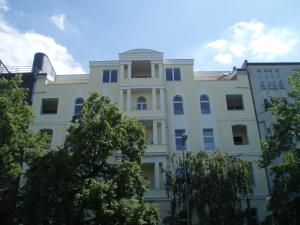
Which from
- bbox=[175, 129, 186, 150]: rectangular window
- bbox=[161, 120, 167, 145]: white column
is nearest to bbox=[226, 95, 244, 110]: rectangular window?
bbox=[175, 129, 186, 150]: rectangular window

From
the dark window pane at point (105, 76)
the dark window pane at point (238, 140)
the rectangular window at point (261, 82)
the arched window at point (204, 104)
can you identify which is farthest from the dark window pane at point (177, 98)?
the rectangular window at point (261, 82)

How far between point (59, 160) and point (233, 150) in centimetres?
1662

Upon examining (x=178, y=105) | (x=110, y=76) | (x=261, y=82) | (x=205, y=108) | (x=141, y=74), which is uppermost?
(x=141, y=74)

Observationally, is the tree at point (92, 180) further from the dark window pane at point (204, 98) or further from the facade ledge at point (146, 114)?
the dark window pane at point (204, 98)

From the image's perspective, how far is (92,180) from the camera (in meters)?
21.3

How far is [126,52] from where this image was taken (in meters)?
36.4

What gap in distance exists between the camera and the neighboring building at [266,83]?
3375 cm

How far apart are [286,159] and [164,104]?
1299cm

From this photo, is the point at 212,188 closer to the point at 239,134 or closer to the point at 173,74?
the point at 239,134

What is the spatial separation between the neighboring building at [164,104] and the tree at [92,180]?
7.96 metres

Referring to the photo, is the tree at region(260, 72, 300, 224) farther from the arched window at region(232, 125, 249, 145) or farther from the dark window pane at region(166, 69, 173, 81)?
the dark window pane at region(166, 69, 173, 81)

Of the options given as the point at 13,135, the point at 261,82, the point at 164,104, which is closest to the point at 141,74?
the point at 164,104

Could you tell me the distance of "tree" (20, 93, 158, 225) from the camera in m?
20.3

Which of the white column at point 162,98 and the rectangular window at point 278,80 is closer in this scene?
the white column at point 162,98
